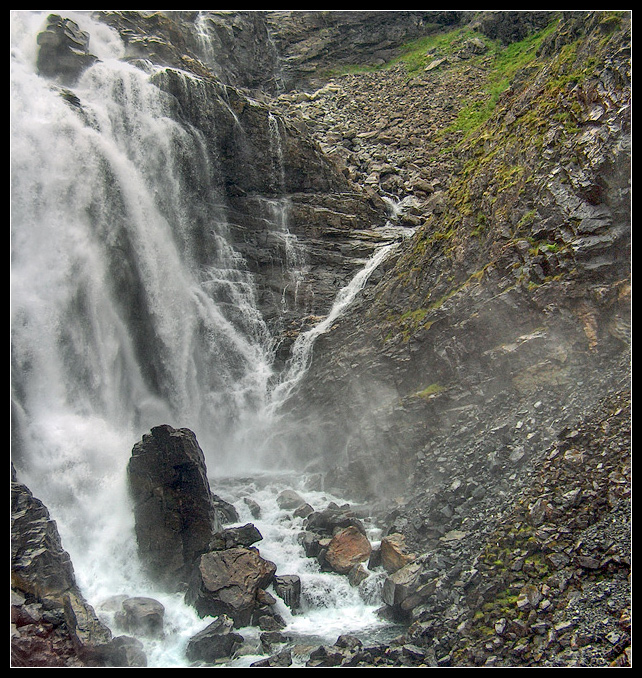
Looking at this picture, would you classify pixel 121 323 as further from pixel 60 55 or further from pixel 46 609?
pixel 60 55

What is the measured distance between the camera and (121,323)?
80.8 ft

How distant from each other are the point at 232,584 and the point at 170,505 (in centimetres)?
346

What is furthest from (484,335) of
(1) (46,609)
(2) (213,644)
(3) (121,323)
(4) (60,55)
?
(4) (60,55)

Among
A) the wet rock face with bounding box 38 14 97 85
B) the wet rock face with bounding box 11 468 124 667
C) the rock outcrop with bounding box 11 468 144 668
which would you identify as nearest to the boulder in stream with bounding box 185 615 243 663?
the rock outcrop with bounding box 11 468 144 668

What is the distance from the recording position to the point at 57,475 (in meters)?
18.5

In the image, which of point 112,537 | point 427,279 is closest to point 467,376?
point 427,279

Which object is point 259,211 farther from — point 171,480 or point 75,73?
point 171,480

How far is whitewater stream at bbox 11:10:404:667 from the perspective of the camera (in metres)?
18.2

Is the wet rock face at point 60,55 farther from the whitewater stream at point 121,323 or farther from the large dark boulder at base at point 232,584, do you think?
the large dark boulder at base at point 232,584

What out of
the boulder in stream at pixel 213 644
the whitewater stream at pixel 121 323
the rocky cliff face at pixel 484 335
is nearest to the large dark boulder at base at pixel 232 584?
the boulder in stream at pixel 213 644

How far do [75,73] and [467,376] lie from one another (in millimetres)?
27181

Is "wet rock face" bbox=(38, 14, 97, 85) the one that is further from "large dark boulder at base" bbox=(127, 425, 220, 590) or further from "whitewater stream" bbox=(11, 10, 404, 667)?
"large dark boulder at base" bbox=(127, 425, 220, 590)

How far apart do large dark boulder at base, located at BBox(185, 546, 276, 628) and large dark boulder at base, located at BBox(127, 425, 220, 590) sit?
1.00 m

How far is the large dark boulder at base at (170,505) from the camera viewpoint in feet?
52.2
